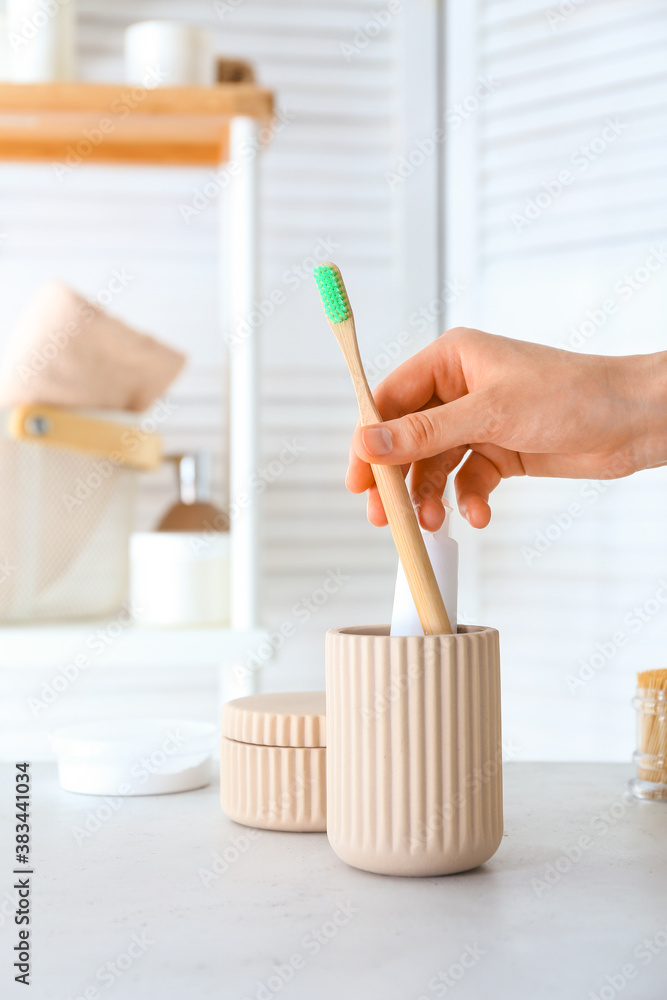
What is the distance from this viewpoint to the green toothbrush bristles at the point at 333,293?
0.54m

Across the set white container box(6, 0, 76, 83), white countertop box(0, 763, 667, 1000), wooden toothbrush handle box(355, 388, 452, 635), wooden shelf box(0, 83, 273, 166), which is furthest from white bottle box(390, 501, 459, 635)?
white container box(6, 0, 76, 83)

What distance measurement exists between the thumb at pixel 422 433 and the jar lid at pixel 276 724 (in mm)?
170

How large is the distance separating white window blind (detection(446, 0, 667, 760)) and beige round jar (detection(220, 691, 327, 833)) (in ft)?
3.15

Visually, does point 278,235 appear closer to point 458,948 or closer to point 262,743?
point 262,743

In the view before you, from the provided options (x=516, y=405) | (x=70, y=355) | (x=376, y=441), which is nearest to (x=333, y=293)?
(x=376, y=441)

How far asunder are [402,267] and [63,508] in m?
0.73

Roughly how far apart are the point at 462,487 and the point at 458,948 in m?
0.46

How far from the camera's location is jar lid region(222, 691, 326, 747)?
0.61 m

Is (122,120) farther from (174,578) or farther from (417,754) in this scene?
(417,754)

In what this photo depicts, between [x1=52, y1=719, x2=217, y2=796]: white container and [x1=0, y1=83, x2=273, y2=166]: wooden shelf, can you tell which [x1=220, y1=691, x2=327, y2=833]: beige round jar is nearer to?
[x1=52, y1=719, x2=217, y2=796]: white container

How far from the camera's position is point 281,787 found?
61 cm

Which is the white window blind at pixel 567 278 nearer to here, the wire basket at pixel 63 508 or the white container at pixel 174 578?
the white container at pixel 174 578

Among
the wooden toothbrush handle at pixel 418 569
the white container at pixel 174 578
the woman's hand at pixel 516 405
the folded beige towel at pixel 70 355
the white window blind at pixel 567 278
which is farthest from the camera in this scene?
the white window blind at pixel 567 278

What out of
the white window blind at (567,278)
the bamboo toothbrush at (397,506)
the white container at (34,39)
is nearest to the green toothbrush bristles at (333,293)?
the bamboo toothbrush at (397,506)
